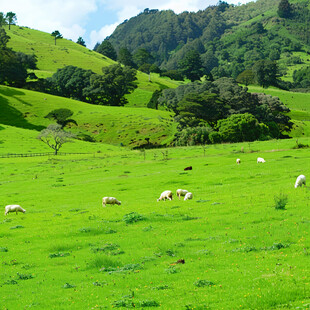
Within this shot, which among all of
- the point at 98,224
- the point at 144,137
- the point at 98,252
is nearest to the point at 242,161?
the point at 98,224

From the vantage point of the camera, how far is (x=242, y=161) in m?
55.0

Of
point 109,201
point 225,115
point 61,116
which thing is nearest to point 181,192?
point 109,201

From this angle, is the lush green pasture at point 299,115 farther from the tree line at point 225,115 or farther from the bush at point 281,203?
the bush at point 281,203

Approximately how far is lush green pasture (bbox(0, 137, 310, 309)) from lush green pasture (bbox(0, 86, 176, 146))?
84.6 metres

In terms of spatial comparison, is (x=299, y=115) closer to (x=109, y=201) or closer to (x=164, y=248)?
(x=109, y=201)

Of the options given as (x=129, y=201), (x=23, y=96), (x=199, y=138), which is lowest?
(x=129, y=201)

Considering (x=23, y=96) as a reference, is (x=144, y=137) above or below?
below

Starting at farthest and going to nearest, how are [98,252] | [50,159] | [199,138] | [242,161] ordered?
[199,138], [50,159], [242,161], [98,252]

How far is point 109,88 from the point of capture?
6865 inches

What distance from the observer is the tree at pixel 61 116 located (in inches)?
5699

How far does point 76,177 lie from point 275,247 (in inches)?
1710

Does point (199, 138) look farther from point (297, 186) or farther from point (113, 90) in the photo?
point (113, 90)

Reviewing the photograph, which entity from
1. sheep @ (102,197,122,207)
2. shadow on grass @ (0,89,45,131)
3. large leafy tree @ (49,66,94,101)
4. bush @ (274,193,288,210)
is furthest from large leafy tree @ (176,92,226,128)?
bush @ (274,193,288,210)

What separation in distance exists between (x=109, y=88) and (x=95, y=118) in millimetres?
31443
